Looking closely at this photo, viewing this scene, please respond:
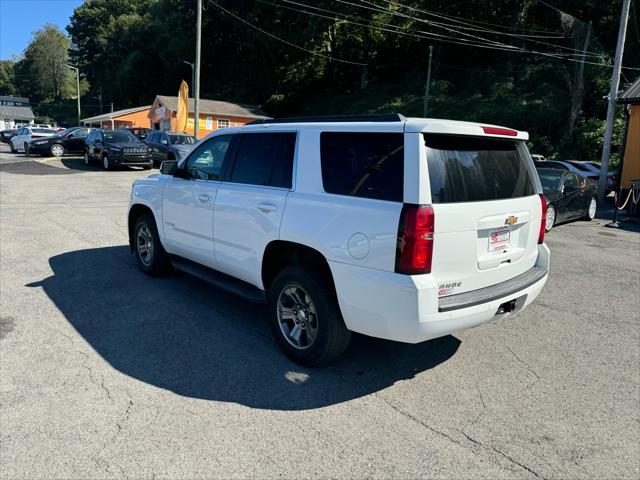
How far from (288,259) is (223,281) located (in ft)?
3.20

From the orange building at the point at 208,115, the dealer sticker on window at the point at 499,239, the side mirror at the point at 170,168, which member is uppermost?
the orange building at the point at 208,115

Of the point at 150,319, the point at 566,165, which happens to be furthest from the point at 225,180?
the point at 566,165

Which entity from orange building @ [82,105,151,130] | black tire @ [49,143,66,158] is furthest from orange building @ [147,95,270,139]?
black tire @ [49,143,66,158]

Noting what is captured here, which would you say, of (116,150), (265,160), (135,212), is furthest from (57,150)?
(265,160)

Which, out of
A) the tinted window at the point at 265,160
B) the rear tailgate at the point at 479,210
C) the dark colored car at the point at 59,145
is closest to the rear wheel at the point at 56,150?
the dark colored car at the point at 59,145

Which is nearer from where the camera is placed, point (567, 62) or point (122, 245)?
point (122, 245)

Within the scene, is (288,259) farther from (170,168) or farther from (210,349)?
(170,168)

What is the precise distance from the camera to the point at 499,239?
3.74m

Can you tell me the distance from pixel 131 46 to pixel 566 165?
7952cm

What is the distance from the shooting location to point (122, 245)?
8102mm

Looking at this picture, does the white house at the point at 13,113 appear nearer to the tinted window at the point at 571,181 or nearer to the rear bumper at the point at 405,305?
the tinted window at the point at 571,181

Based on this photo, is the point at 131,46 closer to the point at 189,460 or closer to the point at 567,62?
the point at 567,62

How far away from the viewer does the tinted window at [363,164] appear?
11.0 ft

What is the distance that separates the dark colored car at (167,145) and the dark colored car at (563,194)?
15.4 meters
